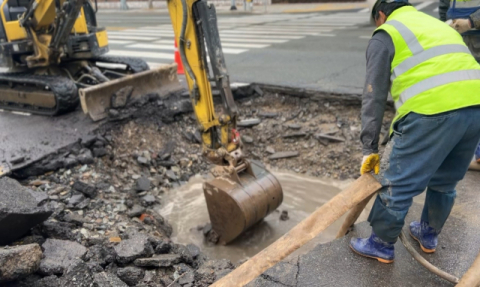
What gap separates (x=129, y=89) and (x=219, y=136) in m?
2.83

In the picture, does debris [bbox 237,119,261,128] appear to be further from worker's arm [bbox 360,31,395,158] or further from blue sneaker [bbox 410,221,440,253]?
worker's arm [bbox 360,31,395,158]

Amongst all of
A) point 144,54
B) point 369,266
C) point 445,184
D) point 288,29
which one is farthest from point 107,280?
A: point 288,29

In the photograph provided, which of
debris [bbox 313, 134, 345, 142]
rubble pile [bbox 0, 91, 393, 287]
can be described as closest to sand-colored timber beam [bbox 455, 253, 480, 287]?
rubble pile [bbox 0, 91, 393, 287]

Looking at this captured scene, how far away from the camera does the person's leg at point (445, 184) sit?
2.60 meters

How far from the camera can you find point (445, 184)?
2.98 meters

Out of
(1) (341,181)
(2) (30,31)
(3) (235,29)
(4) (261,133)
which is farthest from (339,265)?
(3) (235,29)

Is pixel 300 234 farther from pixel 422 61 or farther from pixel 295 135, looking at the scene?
pixel 295 135

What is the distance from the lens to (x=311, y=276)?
3.12 m

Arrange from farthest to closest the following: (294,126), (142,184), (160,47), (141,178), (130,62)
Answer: (160,47) → (130,62) → (294,126) → (141,178) → (142,184)

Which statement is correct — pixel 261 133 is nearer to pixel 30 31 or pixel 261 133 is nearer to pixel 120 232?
pixel 120 232

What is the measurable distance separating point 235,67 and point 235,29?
666cm

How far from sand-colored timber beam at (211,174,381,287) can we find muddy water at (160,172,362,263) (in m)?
1.75

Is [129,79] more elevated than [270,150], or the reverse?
[129,79]

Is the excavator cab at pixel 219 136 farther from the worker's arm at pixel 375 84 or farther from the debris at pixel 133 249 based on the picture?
the worker's arm at pixel 375 84
